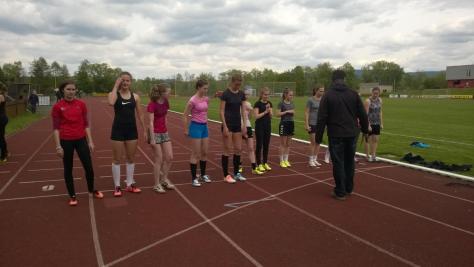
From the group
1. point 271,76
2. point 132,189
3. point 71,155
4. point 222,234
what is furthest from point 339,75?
point 271,76

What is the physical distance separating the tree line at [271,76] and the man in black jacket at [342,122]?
241 ft

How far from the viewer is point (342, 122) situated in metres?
6.58

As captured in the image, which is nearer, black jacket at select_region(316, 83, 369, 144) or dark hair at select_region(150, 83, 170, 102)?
black jacket at select_region(316, 83, 369, 144)

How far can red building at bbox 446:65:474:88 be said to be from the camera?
100938 millimetres

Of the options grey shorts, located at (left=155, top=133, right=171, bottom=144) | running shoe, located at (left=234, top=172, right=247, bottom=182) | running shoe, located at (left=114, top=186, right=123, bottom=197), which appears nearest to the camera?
running shoe, located at (left=114, top=186, right=123, bottom=197)

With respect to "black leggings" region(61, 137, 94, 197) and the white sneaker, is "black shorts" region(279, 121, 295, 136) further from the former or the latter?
"black leggings" region(61, 137, 94, 197)

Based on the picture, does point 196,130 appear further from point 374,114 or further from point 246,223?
point 374,114

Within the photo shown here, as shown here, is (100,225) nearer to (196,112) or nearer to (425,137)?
(196,112)

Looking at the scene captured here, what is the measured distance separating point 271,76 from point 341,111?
357ft

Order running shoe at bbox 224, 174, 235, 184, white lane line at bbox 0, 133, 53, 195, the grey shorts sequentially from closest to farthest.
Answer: the grey shorts
white lane line at bbox 0, 133, 53, 195
running shoe at bbox 224, 174, 235, 184

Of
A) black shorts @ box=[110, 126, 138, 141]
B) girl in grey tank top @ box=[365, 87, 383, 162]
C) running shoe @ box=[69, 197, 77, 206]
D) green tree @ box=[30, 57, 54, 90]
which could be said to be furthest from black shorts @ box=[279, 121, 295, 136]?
green tree @ box=[30, 57, 54, 90]

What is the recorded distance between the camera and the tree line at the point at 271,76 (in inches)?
3703

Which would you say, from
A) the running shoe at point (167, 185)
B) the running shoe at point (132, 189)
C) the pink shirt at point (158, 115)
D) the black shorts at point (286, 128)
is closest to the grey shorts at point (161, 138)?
the pink shirt at point (158, 115)

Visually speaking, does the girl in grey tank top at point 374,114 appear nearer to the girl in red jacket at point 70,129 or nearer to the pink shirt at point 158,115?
the pink shirt at point 158,115
